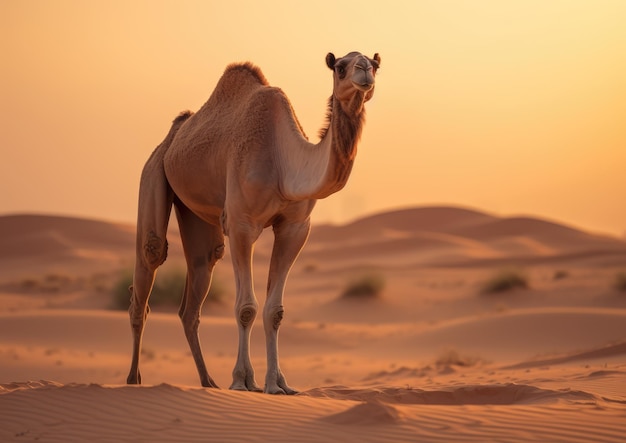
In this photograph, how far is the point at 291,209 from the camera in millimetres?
9180

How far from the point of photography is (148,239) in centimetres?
1054

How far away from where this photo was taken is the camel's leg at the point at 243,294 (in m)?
9.04

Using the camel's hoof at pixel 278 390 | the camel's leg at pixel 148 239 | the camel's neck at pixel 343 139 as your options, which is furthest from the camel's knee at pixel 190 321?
the camel's neck at pixel 343 139

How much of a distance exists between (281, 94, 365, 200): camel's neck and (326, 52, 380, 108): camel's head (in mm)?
72

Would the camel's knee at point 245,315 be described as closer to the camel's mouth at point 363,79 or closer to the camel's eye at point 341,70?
the camel's eye at point 341,70

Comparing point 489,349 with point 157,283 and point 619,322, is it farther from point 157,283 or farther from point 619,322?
point 157,283

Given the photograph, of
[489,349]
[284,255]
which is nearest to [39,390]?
[284,255]

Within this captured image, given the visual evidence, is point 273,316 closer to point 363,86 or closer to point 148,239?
point 148,239

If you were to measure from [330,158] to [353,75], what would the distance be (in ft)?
2.26

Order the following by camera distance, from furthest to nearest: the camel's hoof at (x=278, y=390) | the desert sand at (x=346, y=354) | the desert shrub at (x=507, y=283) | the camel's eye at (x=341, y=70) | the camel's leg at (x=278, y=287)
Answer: the desert shrub at (x=507, y=283) → the camel's leg at (x=278, y=287) → the camel's hoof at (x=278, y=390) → the camel's eye at (x=341, y=70) → the desert sand at (x=346, y=354)

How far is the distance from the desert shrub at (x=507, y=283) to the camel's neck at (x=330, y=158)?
74.7ft

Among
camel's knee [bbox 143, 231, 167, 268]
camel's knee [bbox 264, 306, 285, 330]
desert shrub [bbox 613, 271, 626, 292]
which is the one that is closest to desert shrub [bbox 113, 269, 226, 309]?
desert shrub [bbox 613, 271, 626, 292]

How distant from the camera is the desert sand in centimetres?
760

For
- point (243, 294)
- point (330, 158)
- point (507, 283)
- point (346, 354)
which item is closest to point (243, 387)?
point (243, 294)
